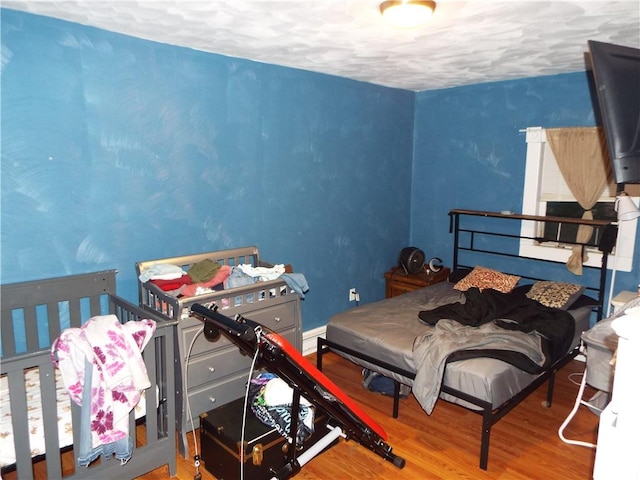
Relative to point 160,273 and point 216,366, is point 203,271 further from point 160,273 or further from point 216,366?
point 216,366

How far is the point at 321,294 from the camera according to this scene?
3.95 m

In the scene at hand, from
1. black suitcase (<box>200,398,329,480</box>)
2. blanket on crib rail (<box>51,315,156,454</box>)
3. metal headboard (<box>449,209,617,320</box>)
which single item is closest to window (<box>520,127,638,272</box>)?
metal headboard (<box>449,209,617,320</box>)

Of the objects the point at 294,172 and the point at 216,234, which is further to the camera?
the point at 294,172

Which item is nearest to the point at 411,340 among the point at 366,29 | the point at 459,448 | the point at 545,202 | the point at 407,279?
the point at 459,448

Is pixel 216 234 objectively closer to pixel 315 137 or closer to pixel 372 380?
pixel 315 137

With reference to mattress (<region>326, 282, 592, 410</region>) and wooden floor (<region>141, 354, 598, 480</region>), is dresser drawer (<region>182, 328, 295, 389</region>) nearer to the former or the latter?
wooden floor (<region>141, 354, 598, 480</region>)

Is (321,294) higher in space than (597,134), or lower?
lower

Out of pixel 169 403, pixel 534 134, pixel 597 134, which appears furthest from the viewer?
pixel 534 134

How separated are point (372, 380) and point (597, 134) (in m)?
2.57

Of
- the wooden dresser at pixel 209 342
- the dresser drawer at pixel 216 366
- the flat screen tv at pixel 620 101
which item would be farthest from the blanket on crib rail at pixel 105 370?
the flat screen tv at pixel 620 101

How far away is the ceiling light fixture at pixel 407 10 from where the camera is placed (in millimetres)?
2021

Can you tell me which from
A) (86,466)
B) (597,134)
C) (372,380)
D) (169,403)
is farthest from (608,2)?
(86,466)

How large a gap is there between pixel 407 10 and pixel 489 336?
6.11 feet

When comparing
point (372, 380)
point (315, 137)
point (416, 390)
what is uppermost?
point (315, 137)
